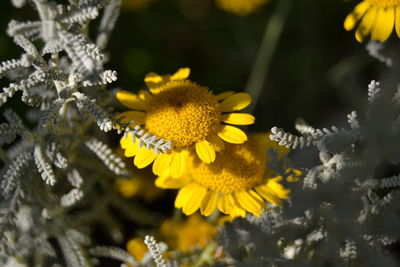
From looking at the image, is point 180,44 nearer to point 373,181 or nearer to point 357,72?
point 357,72

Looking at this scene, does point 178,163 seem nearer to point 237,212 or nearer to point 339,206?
point 237,212

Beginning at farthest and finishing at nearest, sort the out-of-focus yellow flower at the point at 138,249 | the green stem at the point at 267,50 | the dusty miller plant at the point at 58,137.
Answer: the green stem at the point at 267,50
the out-of-focus yellow flower at the point at 138,249
the dusty miller plant at the point at 58,137

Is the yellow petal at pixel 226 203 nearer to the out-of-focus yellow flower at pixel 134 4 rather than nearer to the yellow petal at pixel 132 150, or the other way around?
the yellow petal at pixel 132 150

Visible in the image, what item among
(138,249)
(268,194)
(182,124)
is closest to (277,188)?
(268,194)

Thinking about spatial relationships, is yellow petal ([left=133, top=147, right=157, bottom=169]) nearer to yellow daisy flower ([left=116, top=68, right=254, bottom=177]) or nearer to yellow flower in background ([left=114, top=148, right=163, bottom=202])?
yellow daisy flower ([left=116, top=68, right=254, bottom=177])

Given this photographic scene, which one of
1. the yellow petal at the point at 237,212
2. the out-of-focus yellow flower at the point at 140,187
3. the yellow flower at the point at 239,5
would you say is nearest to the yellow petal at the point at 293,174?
the yellow petal at the point at 237,212

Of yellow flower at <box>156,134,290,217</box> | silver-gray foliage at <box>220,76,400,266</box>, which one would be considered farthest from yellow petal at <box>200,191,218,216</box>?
silver-gray foliage at <box>220,76,400,266</box>

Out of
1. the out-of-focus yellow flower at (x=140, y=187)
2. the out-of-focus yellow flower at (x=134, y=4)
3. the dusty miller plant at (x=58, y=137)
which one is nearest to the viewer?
the dusty miller plant at (x=58, y=137)

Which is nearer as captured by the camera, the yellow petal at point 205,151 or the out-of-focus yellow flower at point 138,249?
the yellow petal at point 205,151

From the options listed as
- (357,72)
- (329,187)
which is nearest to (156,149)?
(329,187)

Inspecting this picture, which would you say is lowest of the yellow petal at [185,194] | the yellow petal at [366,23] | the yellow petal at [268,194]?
the yellow petal at [185,194]
